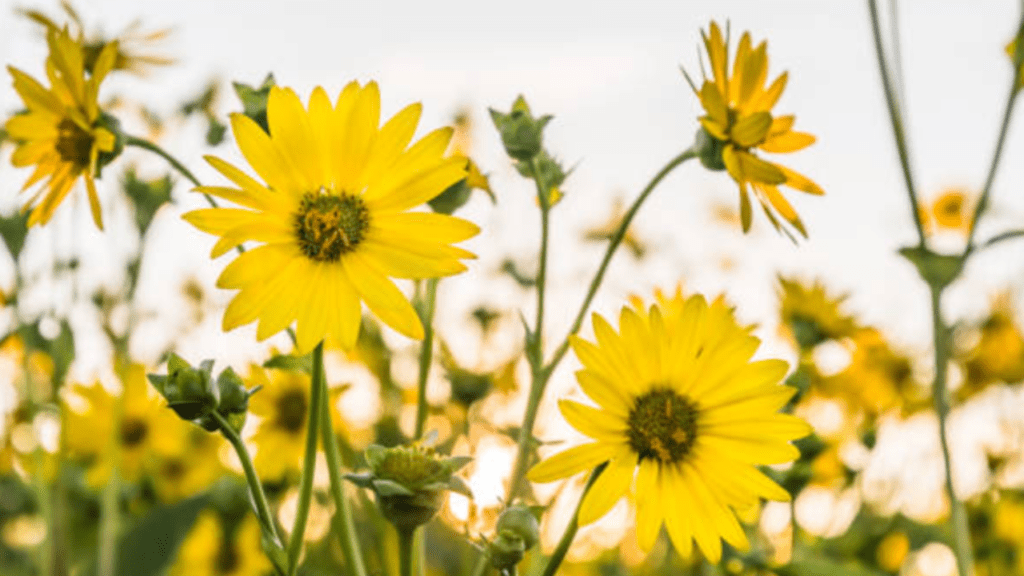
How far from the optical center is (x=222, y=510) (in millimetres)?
1686

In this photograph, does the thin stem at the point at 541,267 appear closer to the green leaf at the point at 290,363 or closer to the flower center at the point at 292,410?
the green leaf at the point at 290,363

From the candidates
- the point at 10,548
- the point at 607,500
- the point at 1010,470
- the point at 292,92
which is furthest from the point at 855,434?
the point at 10,548

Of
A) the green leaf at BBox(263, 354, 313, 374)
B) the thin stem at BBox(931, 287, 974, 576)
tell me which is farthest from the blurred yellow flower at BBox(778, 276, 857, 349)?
the green leaf at BBox(263, 354, 313, 374)

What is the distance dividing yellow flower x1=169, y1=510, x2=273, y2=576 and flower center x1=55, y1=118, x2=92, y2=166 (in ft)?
3.51

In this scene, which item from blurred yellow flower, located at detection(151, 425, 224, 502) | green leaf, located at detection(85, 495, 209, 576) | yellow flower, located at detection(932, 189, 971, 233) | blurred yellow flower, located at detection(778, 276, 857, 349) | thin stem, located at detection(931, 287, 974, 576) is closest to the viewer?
thin stem, located at detection(931, 287, 974, 576)

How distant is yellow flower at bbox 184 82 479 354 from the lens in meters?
0.59

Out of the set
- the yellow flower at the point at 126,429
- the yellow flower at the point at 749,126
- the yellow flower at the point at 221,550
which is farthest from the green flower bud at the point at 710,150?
the yellow flower at the point at 221,550

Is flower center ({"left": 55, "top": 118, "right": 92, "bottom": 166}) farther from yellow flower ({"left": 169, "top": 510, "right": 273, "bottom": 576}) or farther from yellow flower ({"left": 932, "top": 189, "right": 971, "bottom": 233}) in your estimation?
yellow flower ({"left": 932, "top": 189, "right": 971, "bottom": 233})

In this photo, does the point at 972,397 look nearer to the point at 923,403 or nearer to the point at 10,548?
the point at 923,403

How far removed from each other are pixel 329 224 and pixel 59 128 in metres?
0.29

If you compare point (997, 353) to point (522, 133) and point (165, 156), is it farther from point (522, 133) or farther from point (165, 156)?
point (165, 156)

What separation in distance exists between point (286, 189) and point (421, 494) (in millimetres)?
206

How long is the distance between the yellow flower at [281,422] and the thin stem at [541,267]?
578mm

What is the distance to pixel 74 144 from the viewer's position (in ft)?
2.59
